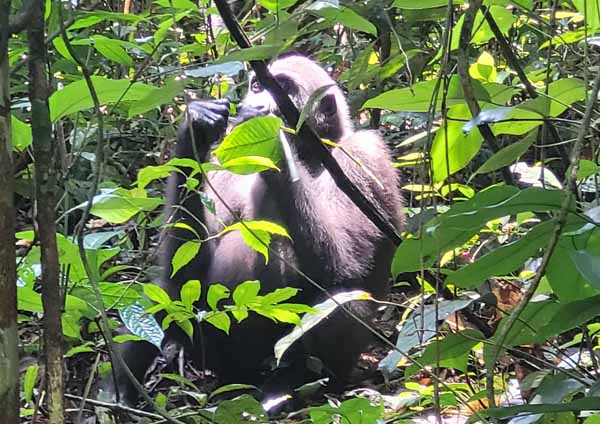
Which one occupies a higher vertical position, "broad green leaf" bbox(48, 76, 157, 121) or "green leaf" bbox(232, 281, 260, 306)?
"broad green leaf" bbox(48, 76, 157, 121)

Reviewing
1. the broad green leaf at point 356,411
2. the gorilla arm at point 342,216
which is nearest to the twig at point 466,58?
the broad green leaf at point 356,411

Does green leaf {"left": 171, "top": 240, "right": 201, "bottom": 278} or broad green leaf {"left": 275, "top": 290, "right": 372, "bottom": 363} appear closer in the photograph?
broad green leaf {"left": 275, "top": 290, "right": 372, "bottom": 363}

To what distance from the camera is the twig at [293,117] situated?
1.39 metres

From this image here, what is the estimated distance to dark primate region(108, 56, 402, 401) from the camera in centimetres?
288

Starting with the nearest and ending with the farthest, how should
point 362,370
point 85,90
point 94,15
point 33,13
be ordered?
point 33,13 → point 85,90 → point 94,15 → point 362,370

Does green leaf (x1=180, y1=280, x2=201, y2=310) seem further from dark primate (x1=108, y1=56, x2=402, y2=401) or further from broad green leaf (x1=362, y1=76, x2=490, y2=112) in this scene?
dark primate (x1=108, y1=56, x2=402, y2=401)

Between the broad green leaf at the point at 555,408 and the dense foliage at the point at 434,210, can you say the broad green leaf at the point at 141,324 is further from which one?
the broad green leaf at the point at 555,408

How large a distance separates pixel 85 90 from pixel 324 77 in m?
2.23

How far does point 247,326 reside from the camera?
9.99ft

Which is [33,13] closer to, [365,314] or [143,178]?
[143,178]

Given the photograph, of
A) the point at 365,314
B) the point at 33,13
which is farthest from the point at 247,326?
the point at 33,13

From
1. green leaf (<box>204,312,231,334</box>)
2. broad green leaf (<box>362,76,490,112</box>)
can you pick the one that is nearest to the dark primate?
green leaf (<box>204,312,231,334</box>)

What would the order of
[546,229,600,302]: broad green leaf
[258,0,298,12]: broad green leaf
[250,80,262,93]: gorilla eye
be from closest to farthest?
[546,229,600,302]: broad green leaf < [258,0,298,12]: broad green leaf < [250,80,262,93]: gorilla eye

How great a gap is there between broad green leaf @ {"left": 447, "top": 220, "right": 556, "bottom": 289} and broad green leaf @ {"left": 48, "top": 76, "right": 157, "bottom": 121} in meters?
0.54
